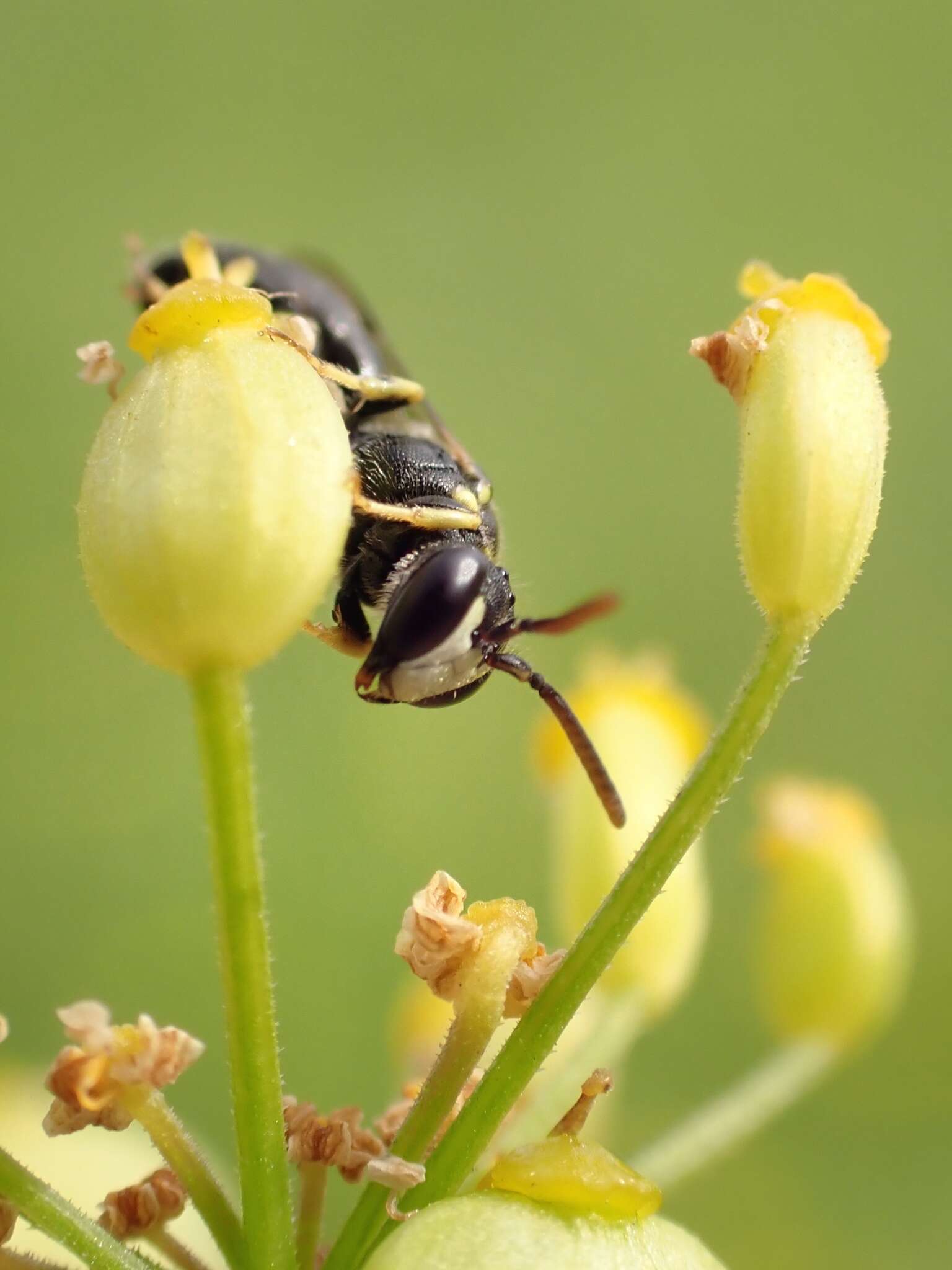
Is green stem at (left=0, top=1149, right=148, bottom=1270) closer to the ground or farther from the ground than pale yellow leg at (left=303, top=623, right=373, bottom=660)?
closer to the ground

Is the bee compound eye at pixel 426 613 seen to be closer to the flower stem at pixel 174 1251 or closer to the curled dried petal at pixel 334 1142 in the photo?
the curled dried petal at pixel 334 1142

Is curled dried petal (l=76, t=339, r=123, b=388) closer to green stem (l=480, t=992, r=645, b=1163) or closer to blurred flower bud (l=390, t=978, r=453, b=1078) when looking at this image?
green stem (l=480, t=992, r=645, b=1163)

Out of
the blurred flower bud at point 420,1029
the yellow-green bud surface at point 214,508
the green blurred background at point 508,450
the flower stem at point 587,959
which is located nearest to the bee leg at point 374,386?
the yellow-green bud surface at point 214,508

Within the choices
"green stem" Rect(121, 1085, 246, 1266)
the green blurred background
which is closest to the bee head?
"green stem" Rect(121, 1085, 246, 1266)

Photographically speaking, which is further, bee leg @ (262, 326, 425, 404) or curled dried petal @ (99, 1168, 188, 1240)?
bee leg @ (262, 326, 425, 404)

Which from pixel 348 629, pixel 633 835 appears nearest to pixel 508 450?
pixel 633 835

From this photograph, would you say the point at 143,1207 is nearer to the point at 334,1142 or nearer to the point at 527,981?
the point at 334,1142

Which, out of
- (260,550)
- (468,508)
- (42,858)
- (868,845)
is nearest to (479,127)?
(42,858)
